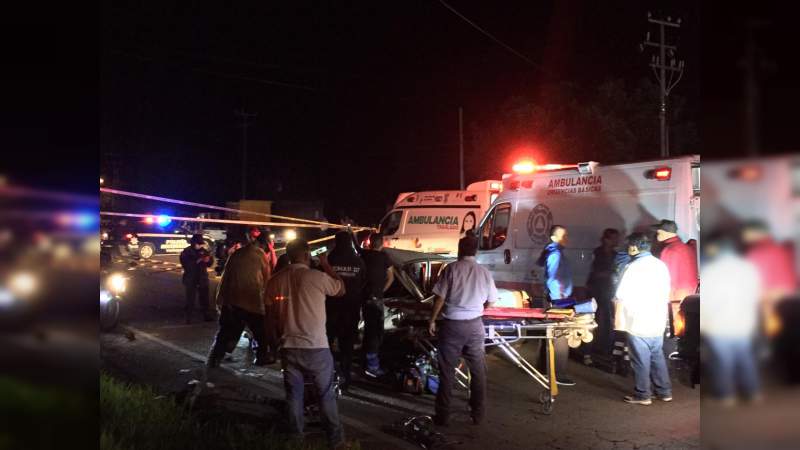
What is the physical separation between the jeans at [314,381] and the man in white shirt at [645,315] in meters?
3.32

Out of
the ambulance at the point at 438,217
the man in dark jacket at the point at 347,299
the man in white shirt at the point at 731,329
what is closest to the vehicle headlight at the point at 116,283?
the man in dark jacket at the point at 347,299

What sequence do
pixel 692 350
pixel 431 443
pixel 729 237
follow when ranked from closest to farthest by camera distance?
1. pixel 729 237
2. pixel 431 443
3. pixel 692 350

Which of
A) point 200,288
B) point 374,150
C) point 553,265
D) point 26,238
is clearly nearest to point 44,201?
point 26,238

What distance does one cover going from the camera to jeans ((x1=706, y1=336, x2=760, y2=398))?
2812 millimetres

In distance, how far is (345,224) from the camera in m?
10.2

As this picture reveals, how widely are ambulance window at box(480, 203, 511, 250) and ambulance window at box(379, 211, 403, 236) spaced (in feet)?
18.1

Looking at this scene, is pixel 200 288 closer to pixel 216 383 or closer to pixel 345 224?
pixel 345 224

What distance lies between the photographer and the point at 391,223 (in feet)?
59.8

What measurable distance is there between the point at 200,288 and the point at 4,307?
9431mm

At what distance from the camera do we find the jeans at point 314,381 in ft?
18.9

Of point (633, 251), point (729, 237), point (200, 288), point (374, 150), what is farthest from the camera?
point (374, 150)

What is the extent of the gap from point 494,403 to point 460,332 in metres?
1.44

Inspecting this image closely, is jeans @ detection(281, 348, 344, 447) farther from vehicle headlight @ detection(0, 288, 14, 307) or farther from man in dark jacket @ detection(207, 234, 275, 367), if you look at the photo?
man in dark jacket @ detection(207, 234, 275, 367)

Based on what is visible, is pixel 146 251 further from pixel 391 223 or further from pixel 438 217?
pixel 438 217
